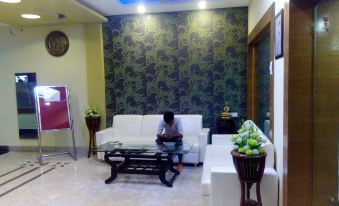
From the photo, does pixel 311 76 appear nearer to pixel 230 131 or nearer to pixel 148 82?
pixel 230 131

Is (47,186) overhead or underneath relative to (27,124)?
underneath

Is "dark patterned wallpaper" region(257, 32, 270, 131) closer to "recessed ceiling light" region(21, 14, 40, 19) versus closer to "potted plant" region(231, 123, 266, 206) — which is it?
"potted plant" region(231, 123, 266, 206)

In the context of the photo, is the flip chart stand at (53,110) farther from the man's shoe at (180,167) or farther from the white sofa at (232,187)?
the white sofa at (232,187)

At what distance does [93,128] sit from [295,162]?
4125 mm

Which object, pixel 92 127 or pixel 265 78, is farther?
pixel 92 127

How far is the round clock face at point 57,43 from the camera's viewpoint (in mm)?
5703

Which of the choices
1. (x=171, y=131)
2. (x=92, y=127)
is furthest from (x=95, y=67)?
(x=171, y=131)

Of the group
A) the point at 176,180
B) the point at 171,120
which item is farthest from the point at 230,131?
the point at 176,180

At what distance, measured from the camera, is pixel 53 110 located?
17.5ft

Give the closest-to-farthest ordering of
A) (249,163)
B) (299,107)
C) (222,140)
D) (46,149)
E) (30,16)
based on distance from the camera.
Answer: (299,107) < (249,163) < (222,140) < (30,16) < (46,149)

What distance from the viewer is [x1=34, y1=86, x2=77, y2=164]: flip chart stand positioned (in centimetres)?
516

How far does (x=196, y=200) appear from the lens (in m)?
3.32

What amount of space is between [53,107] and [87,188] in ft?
7.13

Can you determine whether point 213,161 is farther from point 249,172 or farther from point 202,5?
point 202,5
